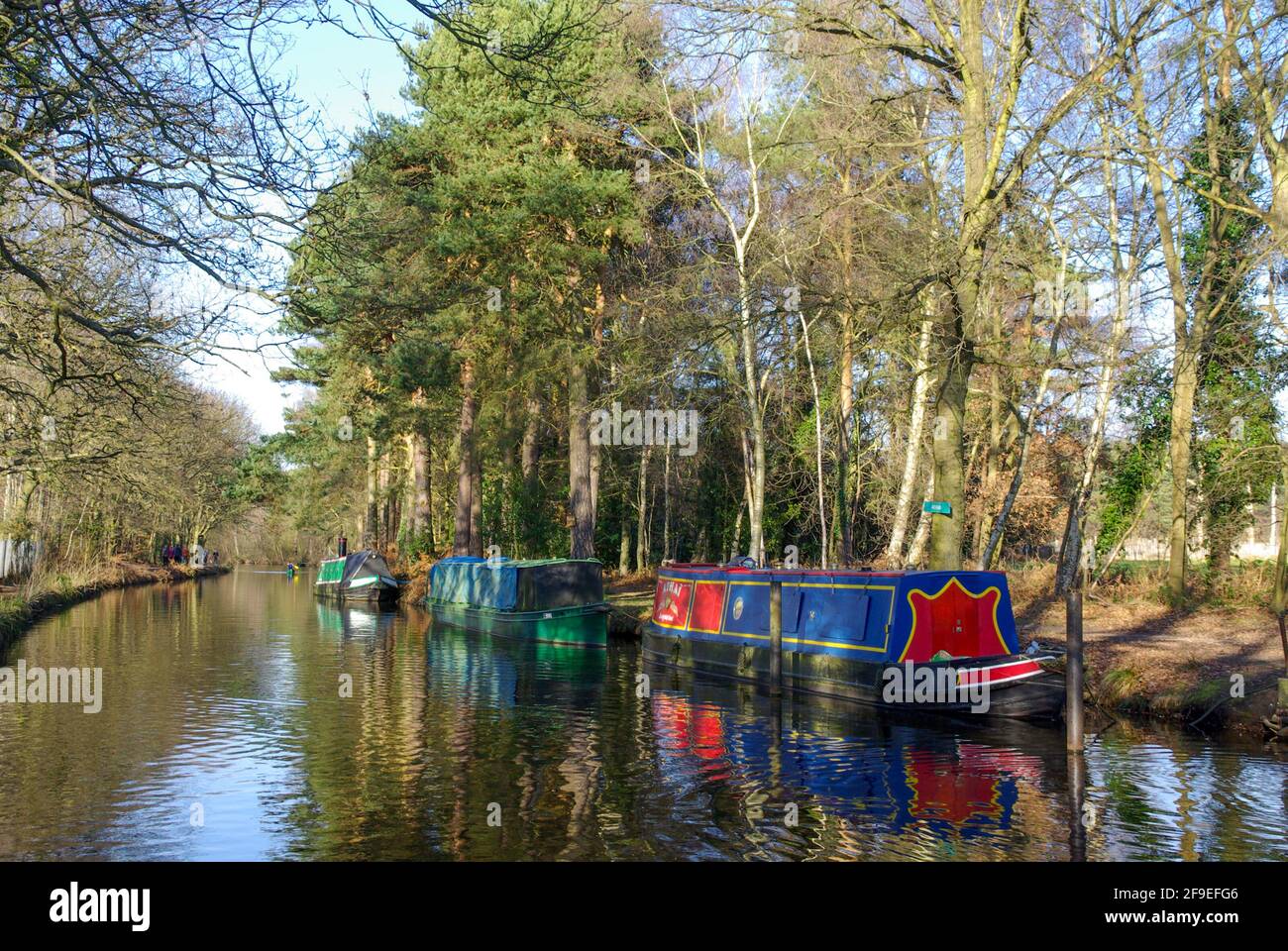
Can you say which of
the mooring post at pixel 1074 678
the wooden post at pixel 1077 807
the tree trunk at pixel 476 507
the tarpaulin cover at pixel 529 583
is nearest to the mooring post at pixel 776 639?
the mooring post at pixel 1074 678

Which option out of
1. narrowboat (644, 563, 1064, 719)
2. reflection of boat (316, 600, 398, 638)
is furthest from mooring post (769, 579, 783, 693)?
reflection of boat (316, 600, 398, 638)

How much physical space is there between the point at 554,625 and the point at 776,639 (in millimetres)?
8711

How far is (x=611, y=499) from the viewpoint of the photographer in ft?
128

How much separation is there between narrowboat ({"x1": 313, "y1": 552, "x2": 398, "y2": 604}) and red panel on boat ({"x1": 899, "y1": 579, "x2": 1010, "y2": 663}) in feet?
82.4

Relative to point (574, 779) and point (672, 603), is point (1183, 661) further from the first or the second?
point (672, 603)

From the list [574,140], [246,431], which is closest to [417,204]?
[574,140]

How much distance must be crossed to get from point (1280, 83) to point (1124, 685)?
8472mm

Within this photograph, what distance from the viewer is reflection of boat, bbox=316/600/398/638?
93.0 feet

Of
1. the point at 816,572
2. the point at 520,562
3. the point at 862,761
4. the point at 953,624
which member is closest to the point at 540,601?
the point at 520,562

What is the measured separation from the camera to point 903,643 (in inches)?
604

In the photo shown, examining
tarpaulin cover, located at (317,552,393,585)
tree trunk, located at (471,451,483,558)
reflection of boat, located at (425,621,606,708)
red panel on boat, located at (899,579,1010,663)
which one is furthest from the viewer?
tarpaulin cover, located at (317,552,393,585)

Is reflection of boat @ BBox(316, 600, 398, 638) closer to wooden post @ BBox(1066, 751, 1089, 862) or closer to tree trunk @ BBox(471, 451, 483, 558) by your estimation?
tree trunk @ BBox(471, 451, 483, 558)

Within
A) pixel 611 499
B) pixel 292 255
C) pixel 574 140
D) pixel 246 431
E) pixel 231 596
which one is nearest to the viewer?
pixel 292 255
